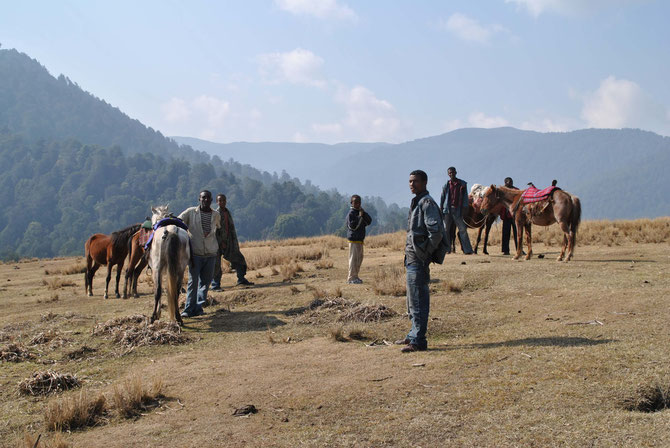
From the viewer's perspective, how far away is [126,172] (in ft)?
530

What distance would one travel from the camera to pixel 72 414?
16.1 feet

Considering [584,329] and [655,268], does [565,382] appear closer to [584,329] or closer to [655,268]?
[584,329]

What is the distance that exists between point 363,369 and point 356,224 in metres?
5.40

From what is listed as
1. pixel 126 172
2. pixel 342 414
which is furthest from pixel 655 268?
pixel 126 172

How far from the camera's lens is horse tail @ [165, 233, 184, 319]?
330 inches

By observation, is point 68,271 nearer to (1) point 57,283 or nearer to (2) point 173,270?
(1) point 57,283

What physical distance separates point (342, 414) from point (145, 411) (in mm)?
1992

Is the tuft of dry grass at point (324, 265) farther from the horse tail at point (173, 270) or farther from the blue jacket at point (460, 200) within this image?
the horse tail at point (173, 270)

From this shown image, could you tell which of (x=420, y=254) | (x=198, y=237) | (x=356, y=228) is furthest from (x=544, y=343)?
(x=198, y=237)

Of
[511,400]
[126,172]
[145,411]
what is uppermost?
[126,172]

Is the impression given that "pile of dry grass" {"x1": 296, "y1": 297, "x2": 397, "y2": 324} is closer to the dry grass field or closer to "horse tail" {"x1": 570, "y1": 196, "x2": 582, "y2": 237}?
the dry grass field

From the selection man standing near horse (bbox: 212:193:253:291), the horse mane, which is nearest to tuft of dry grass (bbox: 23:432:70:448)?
man standing near horse (bbox: 212:193:253:291)

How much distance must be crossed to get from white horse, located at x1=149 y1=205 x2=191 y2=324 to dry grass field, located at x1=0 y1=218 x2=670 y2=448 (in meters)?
0.40

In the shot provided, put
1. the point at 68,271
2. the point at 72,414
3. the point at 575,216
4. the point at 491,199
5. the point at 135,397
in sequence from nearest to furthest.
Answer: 1. the point at 72,414
2. the point at 135,397
3. the point at 575,216
4. the point at 491,199
5. the point at 68,271
